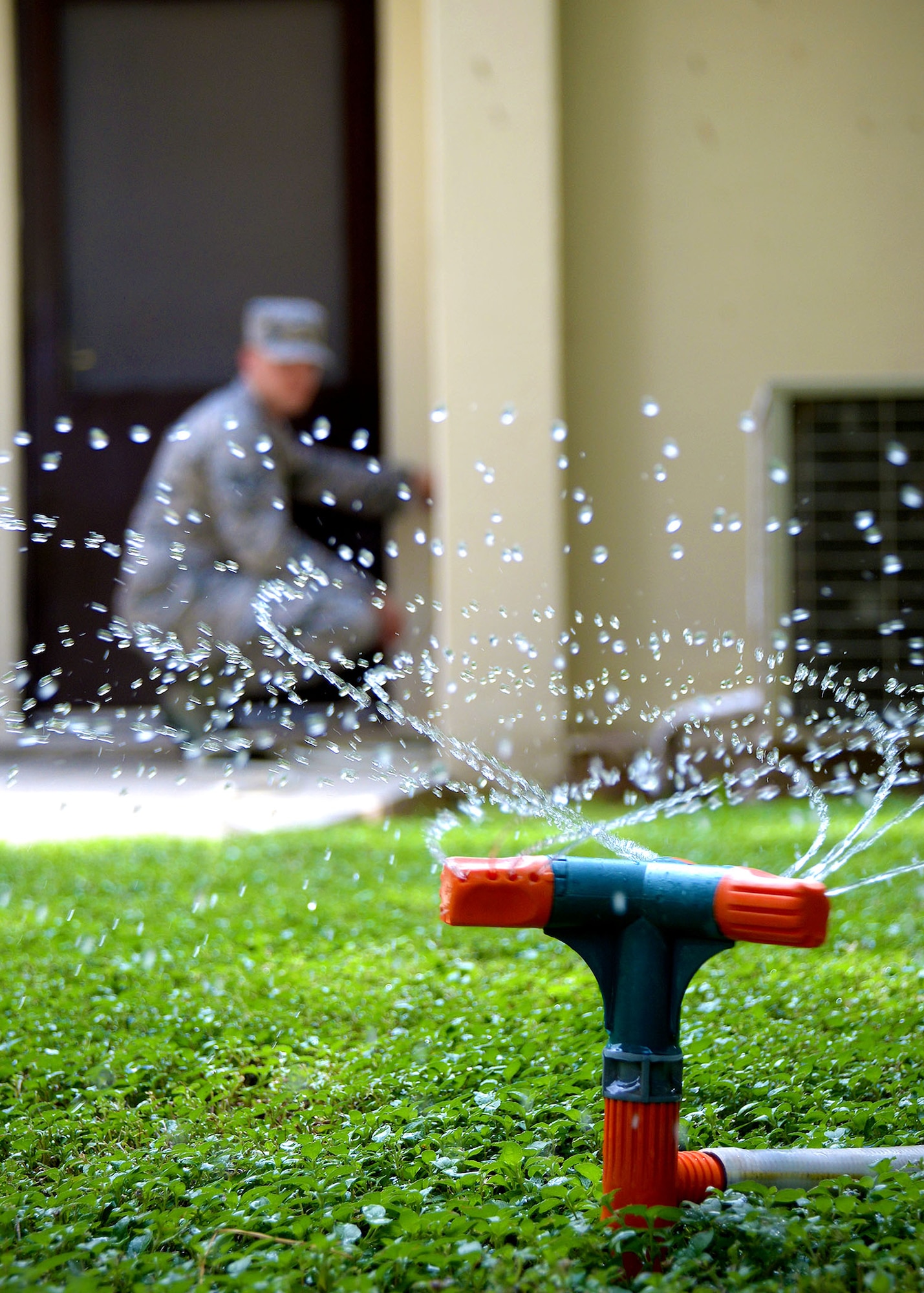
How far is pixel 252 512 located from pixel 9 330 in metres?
1.47

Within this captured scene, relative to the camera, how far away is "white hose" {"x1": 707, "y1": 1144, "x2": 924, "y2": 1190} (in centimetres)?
130

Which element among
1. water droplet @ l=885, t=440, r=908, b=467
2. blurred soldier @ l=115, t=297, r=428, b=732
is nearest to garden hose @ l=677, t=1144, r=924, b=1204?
water droplet @ l=885, t=440, r=908, b=467

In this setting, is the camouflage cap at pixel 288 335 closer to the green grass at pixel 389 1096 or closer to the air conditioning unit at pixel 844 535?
the air conditioning unit at pixel 844 535

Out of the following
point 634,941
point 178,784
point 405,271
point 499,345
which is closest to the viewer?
point 634,941

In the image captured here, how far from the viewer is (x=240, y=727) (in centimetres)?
534

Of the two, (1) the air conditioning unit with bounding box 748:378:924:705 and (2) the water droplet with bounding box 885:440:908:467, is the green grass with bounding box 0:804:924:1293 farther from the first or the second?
(2) the water droplet with bounding box 885:440:908:467

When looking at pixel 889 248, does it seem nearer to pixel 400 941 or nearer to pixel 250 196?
pixel 250 196

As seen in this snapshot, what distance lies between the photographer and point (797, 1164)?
51.7 inches

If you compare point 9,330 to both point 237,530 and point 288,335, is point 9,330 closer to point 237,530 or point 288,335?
point 288,335

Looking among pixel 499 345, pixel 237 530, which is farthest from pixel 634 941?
pixel 237 530

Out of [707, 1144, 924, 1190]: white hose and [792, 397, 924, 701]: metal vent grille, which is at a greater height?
[792, 397, 924, 701]: metal vent grille

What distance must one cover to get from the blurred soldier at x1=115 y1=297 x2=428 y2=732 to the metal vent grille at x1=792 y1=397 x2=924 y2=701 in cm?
173

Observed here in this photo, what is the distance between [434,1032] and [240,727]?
3567 millimetres

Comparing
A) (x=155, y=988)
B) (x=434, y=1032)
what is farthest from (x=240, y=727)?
(x=434, y=1032)
